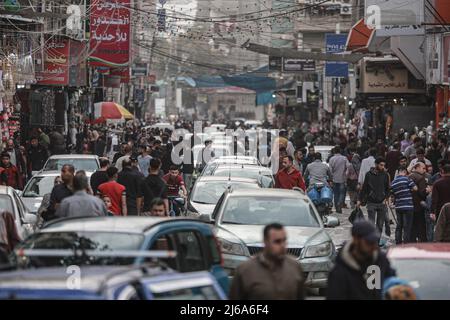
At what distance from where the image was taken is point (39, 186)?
22.9m

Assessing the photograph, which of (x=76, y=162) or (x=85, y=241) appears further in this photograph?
(x=76, y=162)

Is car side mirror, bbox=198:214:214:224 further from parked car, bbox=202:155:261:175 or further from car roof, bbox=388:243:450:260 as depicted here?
parked car, bbox=202:155:261:175

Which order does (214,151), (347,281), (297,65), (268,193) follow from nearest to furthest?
(347,281)
(268,193)
(214,151)
(297,65)

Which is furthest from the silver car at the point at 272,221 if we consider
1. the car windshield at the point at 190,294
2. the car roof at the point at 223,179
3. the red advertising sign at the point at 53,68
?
the red advertising sign at the point at 53,68

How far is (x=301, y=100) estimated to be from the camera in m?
75.2

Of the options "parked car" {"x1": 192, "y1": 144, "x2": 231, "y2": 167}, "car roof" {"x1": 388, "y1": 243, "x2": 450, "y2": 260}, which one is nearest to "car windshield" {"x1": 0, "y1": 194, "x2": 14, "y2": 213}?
"car roof" {"x1": 388, "y1": 243, "x2": 450, "y2": 260}

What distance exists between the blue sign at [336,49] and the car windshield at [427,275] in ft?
126

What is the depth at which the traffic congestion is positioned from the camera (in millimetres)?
8023

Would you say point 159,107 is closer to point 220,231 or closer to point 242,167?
point 242,167

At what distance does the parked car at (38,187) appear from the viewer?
22156 millimetres

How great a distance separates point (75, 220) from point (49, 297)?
143 inches

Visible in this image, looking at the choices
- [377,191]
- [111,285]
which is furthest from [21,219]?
[111,285]

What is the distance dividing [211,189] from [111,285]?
14769 mm

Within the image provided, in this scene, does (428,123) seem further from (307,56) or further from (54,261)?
(54,261)
